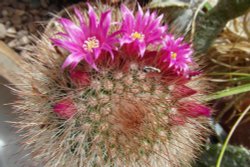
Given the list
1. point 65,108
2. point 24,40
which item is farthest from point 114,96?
point 24,40

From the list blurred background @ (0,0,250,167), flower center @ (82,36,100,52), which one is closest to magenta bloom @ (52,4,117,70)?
flower center @ (82,36,100,52)

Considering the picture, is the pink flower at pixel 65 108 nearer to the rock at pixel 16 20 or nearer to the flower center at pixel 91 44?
the flower center at pixel 91 44

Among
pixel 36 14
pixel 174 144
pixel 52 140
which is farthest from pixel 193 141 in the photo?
pixel 36 14

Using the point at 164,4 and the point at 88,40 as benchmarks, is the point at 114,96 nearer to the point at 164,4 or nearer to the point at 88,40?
the point at 88,40

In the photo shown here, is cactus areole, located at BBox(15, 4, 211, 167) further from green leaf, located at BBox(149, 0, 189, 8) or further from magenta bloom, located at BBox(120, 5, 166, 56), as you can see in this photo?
green leaf, located at BBox(149, 0, 189, 8)

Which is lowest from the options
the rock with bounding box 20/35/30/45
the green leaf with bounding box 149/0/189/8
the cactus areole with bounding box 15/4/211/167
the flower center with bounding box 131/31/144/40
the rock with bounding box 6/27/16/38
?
the cactus areole with bounding box 15/4/211/167
